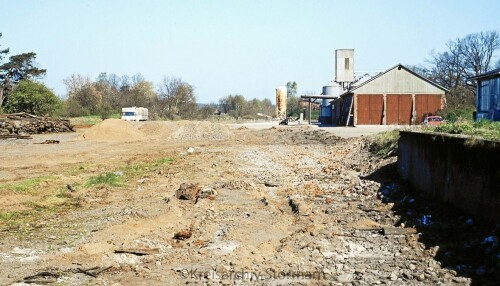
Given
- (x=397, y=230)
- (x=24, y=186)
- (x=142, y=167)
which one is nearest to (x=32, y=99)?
(x=142, y=167)

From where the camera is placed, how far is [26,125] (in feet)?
125

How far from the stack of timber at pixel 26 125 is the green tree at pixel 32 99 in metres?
10.3

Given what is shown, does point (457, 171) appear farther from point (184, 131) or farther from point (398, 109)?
point (398, 109)

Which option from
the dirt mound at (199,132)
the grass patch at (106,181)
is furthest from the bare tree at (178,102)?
the grass patch at (106,181)

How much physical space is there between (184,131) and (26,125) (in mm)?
12378

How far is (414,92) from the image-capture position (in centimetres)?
3941

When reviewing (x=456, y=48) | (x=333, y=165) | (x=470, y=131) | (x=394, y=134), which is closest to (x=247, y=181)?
(x=333, y=165)

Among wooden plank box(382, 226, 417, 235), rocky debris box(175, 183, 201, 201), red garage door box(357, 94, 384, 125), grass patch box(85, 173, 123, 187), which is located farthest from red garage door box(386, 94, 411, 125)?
wooden plank box(382, 226, 417, 235)

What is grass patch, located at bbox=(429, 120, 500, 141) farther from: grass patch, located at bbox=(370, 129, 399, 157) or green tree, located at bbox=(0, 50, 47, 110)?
green tree, located at bbox=(0, 50, 47, 110)

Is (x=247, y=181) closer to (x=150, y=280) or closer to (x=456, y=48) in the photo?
(x=150, y=280)

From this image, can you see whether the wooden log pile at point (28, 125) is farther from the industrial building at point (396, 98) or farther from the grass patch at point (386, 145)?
the grass patch at point (386, 145)

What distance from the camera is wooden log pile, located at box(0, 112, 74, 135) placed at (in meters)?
35.9

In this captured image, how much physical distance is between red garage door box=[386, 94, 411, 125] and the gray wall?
28.2 metres

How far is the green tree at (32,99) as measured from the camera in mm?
49625
